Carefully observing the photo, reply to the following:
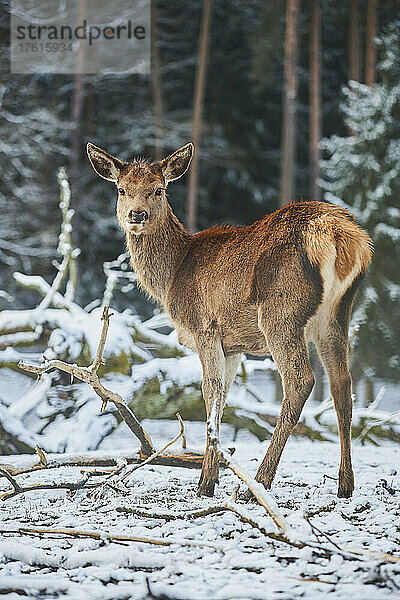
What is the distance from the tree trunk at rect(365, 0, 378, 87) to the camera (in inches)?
431

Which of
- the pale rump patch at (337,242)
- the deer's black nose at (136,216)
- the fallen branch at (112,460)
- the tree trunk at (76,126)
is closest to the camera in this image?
the pale rump patch at (337,242)

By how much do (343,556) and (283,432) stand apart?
985mm

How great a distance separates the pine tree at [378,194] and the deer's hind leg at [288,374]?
5.87 metres

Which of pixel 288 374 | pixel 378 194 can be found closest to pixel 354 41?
pixel 378 194

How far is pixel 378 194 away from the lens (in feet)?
31.1

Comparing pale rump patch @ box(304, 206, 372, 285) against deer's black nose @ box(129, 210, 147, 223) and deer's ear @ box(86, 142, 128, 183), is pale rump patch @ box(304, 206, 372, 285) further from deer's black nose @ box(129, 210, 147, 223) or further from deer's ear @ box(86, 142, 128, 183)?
deer's ear @ box(86, 142, 128, 183)

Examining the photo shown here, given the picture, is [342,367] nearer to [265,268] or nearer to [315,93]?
[265,268]

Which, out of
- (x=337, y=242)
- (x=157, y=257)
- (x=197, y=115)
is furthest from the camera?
(x=197, y=115)

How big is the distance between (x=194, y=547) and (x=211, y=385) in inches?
43.5

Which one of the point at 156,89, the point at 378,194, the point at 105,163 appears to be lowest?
the point at 105,163

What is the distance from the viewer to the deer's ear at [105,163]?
3.98m

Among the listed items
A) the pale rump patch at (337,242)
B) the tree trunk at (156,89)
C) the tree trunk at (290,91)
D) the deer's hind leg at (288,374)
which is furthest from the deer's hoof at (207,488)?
the tree trunk at (156,89)

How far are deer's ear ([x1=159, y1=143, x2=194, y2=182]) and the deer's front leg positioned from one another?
990 mm

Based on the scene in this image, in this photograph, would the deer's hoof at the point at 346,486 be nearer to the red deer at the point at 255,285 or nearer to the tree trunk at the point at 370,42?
the red deer at the point at 255,285
